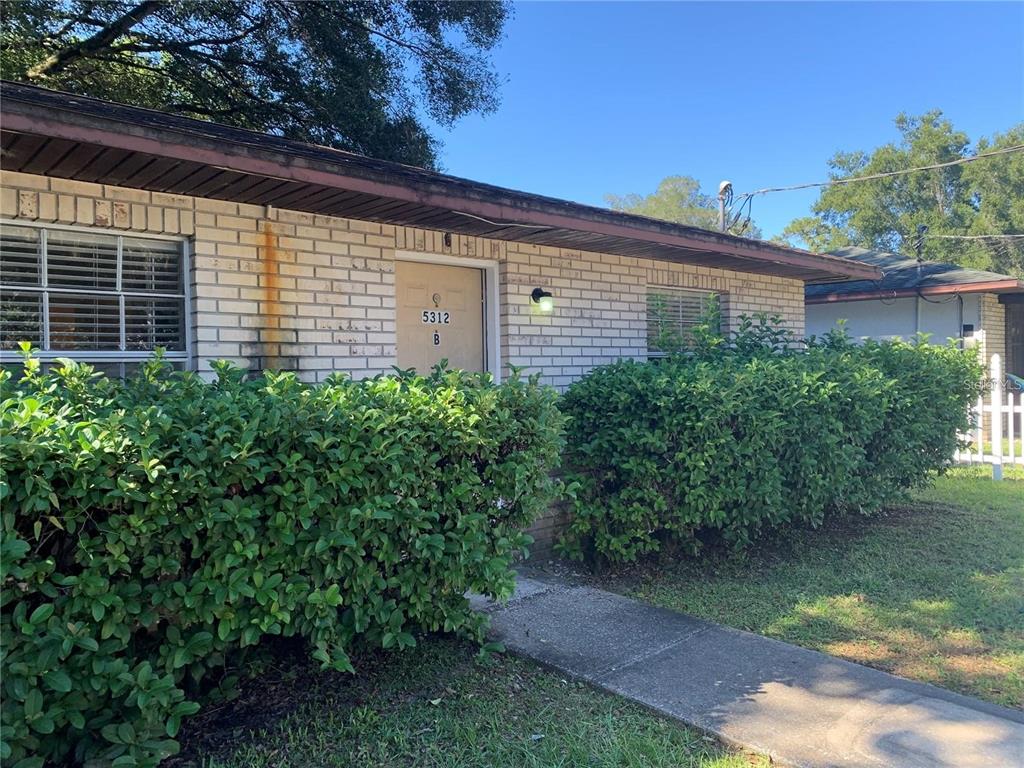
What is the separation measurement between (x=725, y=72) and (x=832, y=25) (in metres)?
3.63

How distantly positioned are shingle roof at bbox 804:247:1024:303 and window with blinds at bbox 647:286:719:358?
602 cm

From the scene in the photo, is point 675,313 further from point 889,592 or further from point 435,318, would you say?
point 889,592

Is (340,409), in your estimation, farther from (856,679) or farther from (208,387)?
(856,679)

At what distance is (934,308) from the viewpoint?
599 inches

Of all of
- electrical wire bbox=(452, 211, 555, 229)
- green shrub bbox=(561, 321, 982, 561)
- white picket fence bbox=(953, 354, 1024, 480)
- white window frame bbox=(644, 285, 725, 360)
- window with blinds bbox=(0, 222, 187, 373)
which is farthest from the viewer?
white picket fence bbox=(953, 354, 1024, 480)

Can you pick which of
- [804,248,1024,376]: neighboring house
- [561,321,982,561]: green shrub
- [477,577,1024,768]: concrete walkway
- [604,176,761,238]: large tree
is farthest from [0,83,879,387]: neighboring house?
[604,176,761,238]: large tree

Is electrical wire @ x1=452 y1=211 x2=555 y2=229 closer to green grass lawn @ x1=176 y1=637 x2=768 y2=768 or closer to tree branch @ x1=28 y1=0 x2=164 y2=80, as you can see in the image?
green grass lawn @ x1=176 y1=637 x2=768 y2=768

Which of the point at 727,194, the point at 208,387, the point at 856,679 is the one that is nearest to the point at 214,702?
the point at 208,387

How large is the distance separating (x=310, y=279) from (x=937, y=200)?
145ft

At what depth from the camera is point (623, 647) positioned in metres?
4.29

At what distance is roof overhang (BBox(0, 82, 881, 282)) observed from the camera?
12.3 ft

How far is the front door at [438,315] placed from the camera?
6113 mm

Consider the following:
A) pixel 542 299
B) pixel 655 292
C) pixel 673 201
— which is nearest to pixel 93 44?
pixel 542 299

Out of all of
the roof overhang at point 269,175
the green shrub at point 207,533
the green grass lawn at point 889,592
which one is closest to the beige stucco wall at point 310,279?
the roof overhang at point 269,175
